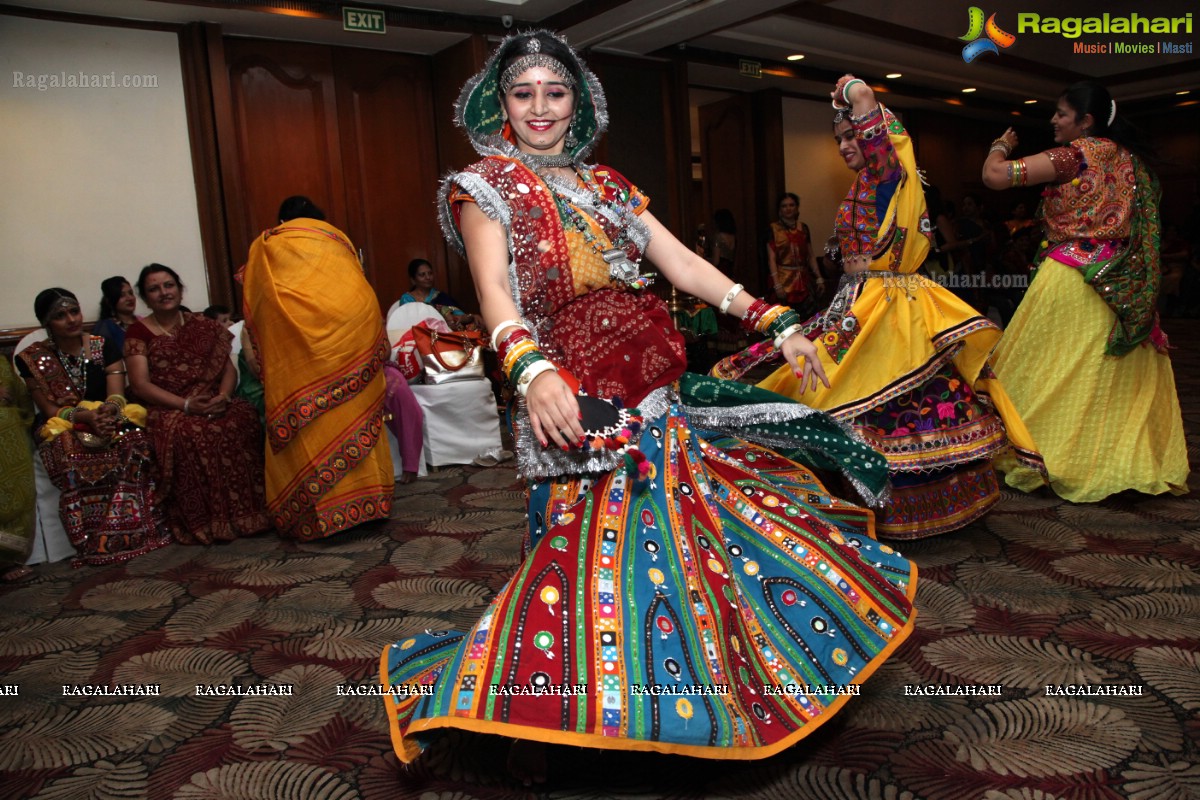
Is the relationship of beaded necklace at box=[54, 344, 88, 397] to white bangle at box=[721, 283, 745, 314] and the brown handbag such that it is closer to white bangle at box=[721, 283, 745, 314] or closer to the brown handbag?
the brown handbag

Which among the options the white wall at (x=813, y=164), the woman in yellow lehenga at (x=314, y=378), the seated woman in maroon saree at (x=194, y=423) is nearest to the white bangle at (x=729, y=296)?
the woman in yellow lehenga at (x=314, y=378)

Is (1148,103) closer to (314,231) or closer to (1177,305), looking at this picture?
(1177,305)

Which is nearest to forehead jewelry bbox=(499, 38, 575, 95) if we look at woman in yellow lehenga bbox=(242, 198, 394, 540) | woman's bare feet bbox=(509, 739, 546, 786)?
woman's bare feet bbox=(509, 739, 546, 786)

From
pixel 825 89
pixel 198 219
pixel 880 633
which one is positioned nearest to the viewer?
pixel 880 633

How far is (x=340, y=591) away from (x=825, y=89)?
8.04 meters

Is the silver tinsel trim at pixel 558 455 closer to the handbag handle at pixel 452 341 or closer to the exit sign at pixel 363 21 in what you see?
the handbag handle at pixel 452 341

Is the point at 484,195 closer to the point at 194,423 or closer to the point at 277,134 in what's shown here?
the point at 194,423

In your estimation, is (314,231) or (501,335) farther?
(314,231)

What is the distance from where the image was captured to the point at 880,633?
162cm

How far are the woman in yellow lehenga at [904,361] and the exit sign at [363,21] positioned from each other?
12.5ft

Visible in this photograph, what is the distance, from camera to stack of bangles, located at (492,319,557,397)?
4.41ft

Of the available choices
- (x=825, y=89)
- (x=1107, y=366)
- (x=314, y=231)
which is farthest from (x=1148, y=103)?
(x=314, y=231)

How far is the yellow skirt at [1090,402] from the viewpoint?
10.7 ft

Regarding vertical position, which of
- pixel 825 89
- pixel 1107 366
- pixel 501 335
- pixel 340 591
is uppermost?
pixel 825 89
